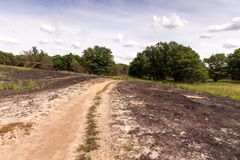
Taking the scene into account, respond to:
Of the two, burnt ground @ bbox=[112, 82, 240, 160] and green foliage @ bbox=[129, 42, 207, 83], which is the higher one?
green foliage @ bbox=[129, 42, 207, 83]

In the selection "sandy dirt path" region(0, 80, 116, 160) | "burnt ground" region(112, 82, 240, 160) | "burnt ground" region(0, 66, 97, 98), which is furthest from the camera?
"burnt ground" region(0, 66, 97, 98)

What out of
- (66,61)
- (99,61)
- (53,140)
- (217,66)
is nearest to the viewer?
(53,140)

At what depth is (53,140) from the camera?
15297mm

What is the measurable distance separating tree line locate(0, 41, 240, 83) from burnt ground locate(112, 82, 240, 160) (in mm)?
62482

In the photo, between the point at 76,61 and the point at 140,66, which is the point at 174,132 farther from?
the point at 76,61

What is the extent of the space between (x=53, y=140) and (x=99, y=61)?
106380mm

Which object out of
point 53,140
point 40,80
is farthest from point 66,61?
point 53,140

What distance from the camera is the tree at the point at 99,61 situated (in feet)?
396

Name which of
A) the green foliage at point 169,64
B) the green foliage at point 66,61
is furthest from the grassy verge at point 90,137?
the green foliage at point 66,61

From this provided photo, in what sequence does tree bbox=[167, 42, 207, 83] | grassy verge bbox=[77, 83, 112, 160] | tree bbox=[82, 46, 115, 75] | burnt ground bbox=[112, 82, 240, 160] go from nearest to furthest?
grassy verge bbox=[77, 83, 112, 160] < burnt ground bbox=[112, 82, 240, 160] < tree bbox=[167, 42, 207, 83] < tree bbox=[82, 46, 115, 75]

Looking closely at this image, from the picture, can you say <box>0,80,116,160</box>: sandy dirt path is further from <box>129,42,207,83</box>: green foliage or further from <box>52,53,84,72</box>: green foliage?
<box>52,53,84,72</box>: green foliage

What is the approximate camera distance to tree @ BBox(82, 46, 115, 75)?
120812 mm

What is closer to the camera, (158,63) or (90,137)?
(90,137)

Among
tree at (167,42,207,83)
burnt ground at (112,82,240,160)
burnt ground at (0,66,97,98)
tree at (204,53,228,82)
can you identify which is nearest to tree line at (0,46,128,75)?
tree at (167,42,207,83)
